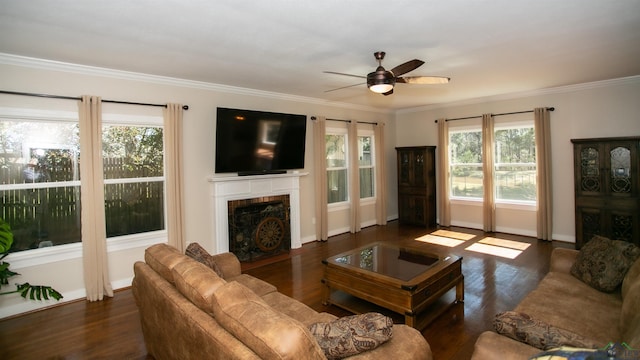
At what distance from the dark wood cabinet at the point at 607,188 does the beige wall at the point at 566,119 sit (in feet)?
1.72

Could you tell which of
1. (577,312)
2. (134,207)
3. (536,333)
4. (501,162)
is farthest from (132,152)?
(501,162)

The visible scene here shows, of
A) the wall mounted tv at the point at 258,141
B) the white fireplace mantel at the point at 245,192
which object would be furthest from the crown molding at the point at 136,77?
the white fireplace mantel at the point at 245,192

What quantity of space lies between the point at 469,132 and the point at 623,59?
3.02m

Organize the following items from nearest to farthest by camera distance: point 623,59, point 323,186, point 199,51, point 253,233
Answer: point 199,51, point 623,59, point 253,233, point 323,186

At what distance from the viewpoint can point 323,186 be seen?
6.39 meters

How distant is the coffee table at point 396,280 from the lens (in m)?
2.89

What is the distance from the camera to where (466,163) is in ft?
23.6

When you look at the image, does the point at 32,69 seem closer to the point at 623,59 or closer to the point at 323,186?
the point at 323,186

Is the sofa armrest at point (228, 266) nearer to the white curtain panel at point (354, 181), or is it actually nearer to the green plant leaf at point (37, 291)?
the green plant leaf at point (37, 291)

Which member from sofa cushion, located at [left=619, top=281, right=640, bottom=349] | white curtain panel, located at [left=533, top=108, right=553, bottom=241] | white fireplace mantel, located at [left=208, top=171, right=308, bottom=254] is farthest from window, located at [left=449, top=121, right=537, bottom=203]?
sofa cushion, located at [left=619, top=281, right=640, bottom=349]

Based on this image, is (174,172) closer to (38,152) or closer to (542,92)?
(38,152)


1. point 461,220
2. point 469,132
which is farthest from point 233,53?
point 461,220

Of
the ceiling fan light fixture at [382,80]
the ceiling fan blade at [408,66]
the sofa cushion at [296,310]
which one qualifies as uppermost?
the ceiling fan blade at [408,66]

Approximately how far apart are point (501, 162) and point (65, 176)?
7179 mm
